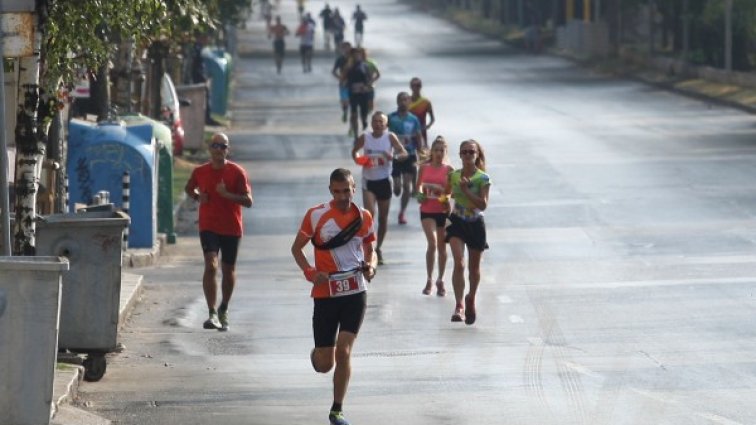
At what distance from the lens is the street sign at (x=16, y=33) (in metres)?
11.4

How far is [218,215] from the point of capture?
53.6 ft

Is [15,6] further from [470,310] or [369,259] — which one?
[470,310]

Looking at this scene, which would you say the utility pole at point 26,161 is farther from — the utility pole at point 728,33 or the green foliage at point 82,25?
the utility pole at point 728,33

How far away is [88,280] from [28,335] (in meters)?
2.71

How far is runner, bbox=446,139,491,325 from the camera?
1653 cm

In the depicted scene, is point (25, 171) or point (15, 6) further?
point (25, 171)

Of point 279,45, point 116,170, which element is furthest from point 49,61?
point 279,45

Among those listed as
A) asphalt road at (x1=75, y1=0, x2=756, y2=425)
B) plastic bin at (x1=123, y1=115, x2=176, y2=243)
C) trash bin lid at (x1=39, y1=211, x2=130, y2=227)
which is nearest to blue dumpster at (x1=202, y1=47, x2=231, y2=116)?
asphalt road at (x1=75, y1=0, x2=756, y2=425)

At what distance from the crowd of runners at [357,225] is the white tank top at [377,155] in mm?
11

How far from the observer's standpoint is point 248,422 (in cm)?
1196

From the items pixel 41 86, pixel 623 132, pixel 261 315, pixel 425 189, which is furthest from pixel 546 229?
pixel 623 132

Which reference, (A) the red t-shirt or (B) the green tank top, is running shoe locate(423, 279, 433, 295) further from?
(A) the red t-shirt

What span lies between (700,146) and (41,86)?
22.3 m

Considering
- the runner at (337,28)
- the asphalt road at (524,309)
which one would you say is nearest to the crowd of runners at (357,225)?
the asphalt road at (524,309)
